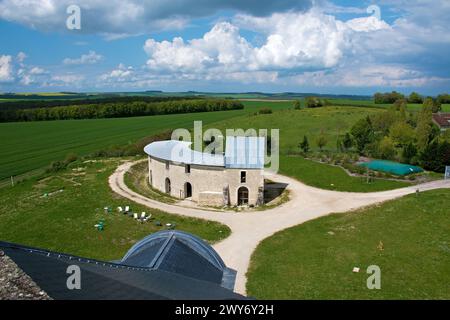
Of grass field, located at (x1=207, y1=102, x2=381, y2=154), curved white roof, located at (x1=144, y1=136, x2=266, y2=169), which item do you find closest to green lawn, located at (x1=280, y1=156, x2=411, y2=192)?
curved white roof, located at (x1=144, y1=136, x2=266, y2=169)

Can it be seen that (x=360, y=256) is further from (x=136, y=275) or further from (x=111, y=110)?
(x=111, y=110)

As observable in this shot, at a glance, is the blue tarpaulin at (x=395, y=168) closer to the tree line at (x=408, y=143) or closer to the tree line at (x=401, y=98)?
the tree line at (x=408, y=143)

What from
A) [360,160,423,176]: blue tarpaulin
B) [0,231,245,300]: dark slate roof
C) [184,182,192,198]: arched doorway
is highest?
[0,231,245,300]: dark slate roof

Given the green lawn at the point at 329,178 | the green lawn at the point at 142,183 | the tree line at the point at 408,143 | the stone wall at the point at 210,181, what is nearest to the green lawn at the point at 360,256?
the green lawn at the point at 329,178

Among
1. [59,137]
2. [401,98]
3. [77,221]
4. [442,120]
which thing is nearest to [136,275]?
Answer: [77,221]

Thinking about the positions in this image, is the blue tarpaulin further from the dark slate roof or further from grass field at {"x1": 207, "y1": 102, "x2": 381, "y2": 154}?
the dark slate roof
